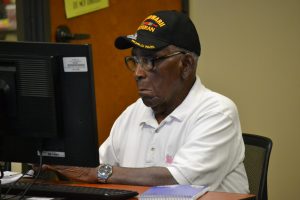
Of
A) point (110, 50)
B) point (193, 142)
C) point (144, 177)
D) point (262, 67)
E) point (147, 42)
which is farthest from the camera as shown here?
point (262, 67)

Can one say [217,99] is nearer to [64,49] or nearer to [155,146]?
[155,146]

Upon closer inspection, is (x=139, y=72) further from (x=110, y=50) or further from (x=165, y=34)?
(x=110, y=50)

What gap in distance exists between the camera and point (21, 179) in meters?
2.13

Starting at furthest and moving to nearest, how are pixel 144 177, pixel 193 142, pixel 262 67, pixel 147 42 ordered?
1. pixel 262 67
2. pixel 147 42
3. pixel 193 142
4. pixel 144 177

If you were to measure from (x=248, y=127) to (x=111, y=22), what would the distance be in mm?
1016

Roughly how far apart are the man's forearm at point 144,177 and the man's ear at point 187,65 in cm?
44

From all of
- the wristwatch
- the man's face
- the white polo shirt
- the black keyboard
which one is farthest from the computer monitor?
the man's face

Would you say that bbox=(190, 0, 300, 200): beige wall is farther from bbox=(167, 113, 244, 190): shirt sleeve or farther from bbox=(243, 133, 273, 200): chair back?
bbox=(167, 113, 244, 190): shirt sleeve

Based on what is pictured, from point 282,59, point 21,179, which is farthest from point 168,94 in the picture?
point 282,59

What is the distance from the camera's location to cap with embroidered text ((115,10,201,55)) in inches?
88.9

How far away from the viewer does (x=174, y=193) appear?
1.71m

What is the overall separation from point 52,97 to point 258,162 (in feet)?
3.05

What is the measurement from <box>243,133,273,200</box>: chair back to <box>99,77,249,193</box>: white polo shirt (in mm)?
54

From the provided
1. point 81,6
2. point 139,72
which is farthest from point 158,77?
point 81,6
